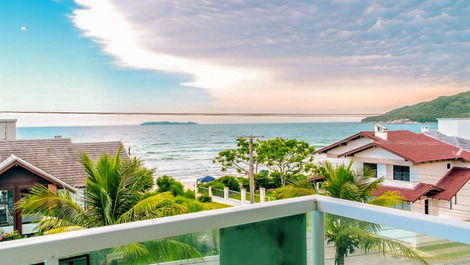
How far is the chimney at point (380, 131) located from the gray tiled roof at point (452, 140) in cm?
53

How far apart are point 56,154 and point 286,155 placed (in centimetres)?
326

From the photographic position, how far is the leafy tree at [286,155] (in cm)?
577

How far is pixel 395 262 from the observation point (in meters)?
1.07

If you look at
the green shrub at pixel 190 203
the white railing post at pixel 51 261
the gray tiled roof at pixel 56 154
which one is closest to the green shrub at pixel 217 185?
the green shrub at pixel 190 203

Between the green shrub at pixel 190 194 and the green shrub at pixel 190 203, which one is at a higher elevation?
the green shrub at pixel 190 194

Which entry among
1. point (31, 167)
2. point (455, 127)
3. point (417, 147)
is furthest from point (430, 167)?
point (31, 167)

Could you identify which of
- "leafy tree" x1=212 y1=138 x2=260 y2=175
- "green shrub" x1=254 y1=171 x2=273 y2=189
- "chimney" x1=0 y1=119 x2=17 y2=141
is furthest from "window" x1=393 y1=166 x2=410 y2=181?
"chimney" x1=0 y1=119 x2=17 y2=141

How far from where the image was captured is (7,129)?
13.6ft

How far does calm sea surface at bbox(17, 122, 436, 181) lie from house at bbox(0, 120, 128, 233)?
0.13 meters

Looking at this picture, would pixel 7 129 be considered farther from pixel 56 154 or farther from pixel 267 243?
pixel 267 243

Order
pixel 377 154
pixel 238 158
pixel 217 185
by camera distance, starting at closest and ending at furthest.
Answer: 1. pixel 377 154
2. pixel 217 185
3. pixel 238 158

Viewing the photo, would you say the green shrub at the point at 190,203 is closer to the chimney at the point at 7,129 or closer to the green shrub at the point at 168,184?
the green shrub at the point at 168,184

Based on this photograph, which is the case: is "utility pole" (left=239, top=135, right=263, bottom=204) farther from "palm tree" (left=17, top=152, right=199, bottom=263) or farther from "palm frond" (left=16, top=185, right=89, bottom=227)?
"palm frond" (left=16, top=185, right=89, bottom=227)

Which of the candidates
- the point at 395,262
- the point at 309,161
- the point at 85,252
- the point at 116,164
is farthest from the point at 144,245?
the point at 309,161
